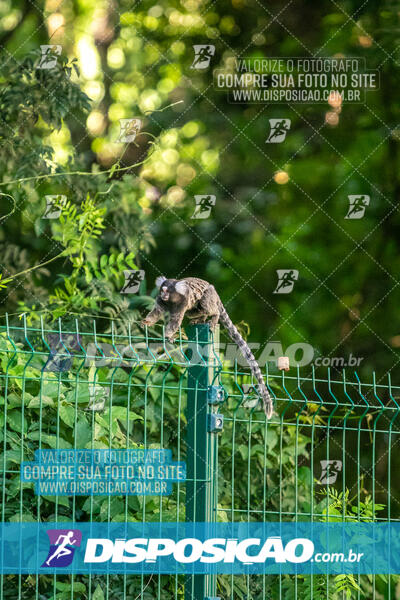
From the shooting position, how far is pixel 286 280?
28.1 feet

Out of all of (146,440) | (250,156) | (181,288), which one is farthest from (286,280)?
(181,288)

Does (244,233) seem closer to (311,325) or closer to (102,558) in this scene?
(311,325)

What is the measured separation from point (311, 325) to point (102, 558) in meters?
5.11

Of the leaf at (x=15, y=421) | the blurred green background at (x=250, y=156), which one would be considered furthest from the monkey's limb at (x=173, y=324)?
the blurred green background at (x=250, y=156)

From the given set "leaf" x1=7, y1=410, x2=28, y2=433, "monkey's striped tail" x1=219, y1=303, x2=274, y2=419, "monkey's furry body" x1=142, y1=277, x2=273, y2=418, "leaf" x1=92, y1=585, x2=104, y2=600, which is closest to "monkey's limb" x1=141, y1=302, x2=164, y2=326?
"monkey's furry body" x1=142, y1=277, x2=273, y2=418

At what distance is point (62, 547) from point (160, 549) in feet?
1.53

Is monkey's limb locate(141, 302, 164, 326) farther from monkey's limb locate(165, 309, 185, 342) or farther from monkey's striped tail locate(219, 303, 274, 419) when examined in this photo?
monkey's striped tail locate(219, 303, 274, 419)

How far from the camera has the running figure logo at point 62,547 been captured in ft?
12.8

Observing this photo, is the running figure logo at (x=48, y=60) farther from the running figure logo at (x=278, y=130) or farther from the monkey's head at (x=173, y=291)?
the monkey's head at (x=173, y=291)

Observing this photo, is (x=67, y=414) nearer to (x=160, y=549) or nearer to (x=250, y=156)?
(x=160, y=549)

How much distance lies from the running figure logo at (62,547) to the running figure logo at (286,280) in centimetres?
500

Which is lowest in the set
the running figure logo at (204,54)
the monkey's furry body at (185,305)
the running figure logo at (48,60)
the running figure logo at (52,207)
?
the monkey's furry body at (185,305)

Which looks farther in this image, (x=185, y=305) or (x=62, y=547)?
(x=185, y=305)

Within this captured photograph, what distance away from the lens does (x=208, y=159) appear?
30.0 ft
